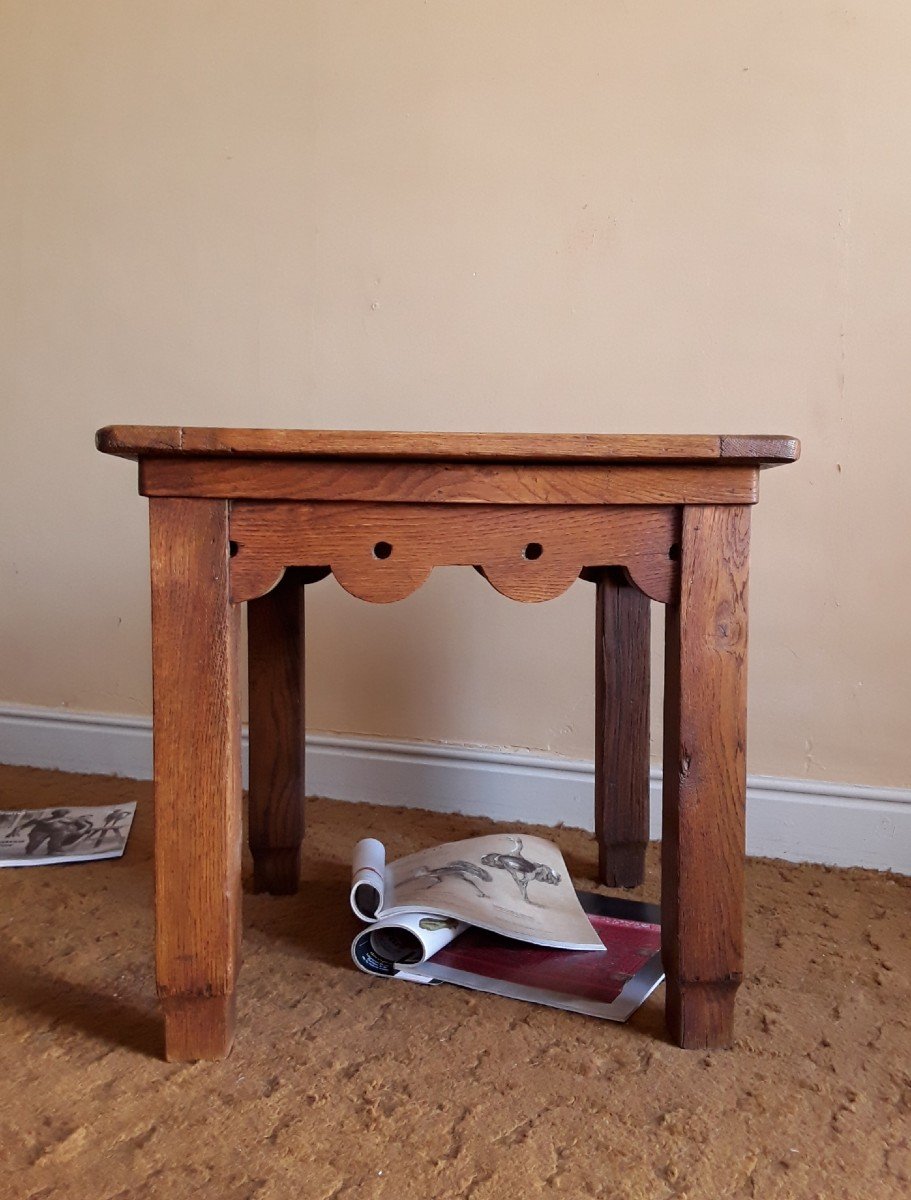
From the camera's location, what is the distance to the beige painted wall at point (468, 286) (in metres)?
1.43

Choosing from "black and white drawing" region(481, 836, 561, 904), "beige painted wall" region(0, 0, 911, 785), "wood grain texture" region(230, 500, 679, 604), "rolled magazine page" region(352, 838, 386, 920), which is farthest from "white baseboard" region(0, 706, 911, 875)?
"wood grain texture" region(230, 500, 679, 604)

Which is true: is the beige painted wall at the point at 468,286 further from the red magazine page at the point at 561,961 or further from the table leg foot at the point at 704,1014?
the table leg foot at the point at 704,1014

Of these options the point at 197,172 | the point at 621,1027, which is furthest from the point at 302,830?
the point at 197,172

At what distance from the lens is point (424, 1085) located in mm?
836

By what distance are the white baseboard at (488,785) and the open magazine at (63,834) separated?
0.84 ft

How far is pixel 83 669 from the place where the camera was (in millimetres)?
1870

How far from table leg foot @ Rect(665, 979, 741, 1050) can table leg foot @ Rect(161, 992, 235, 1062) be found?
413 millimetres

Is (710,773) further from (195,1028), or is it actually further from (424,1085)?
(195,1028)

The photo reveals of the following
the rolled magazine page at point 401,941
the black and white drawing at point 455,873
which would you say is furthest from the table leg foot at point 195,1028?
the black and white drawing at point 455,873

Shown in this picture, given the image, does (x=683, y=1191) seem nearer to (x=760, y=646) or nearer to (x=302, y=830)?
(x=302, y=830)

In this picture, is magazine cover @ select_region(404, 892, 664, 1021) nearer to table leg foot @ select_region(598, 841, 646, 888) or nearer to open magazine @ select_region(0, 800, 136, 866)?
table leg foot @ select_region(598, 841, 646, 888)

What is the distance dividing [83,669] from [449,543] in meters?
1.23

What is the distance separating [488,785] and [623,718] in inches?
15.8

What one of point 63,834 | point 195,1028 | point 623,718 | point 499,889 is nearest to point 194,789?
point 195,1028
